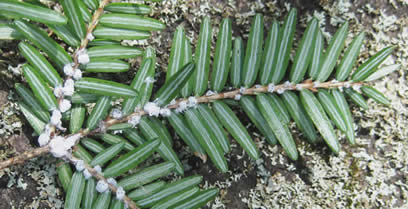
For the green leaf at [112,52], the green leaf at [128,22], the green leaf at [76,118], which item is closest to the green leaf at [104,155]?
the green leaf at [76,118]

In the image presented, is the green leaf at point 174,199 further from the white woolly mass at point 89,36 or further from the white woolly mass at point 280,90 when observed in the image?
the white woolly mass at point 89,36

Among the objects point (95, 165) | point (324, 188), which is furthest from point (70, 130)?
point (324, 188)

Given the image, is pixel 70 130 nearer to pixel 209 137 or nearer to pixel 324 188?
pixel 209 137

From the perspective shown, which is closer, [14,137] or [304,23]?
[14,137]

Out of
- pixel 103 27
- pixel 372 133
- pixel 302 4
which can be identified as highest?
pixel 302 4

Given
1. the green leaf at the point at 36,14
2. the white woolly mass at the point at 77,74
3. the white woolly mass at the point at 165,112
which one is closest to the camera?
the green leaf at the point at 36,14

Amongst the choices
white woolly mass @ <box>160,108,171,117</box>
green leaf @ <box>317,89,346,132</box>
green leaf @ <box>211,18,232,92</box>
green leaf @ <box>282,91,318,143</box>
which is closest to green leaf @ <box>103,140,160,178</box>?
white woolly mass @ <box>160,108,171,117</box>
